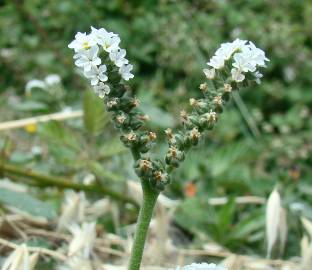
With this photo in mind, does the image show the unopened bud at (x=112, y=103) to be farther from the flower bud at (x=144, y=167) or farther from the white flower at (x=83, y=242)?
the white flower at (x=83, y=242)

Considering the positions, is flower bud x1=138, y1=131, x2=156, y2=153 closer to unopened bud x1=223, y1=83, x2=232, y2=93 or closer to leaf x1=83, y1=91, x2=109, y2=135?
unopened bud x1=223, y1=83, x2=232, y2=93

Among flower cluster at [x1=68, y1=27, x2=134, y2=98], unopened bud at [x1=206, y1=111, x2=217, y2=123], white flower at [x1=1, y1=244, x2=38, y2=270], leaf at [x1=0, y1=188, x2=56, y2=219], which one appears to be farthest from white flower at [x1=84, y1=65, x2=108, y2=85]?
leaf at [x1=0, y1=188, x2=56, y2=219]

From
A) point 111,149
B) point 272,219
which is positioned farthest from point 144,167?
point 111,149

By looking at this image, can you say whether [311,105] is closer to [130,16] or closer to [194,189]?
[130,16]

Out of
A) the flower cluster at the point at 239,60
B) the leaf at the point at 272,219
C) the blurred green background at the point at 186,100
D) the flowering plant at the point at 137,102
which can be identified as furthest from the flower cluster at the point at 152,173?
the blurred green background at the point at 186,100

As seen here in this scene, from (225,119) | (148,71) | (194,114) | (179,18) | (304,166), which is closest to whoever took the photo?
(194,114)

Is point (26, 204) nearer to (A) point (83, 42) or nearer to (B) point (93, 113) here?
(B) point (93, 113)

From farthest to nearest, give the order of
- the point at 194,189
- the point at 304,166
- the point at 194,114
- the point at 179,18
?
the point at 179,18 → the point at 304,166 → the point at 194,189 → the point at 194,114

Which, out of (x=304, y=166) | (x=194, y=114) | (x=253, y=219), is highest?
(x=304, y=166)

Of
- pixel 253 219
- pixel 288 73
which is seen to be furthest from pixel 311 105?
pixel 253 219
